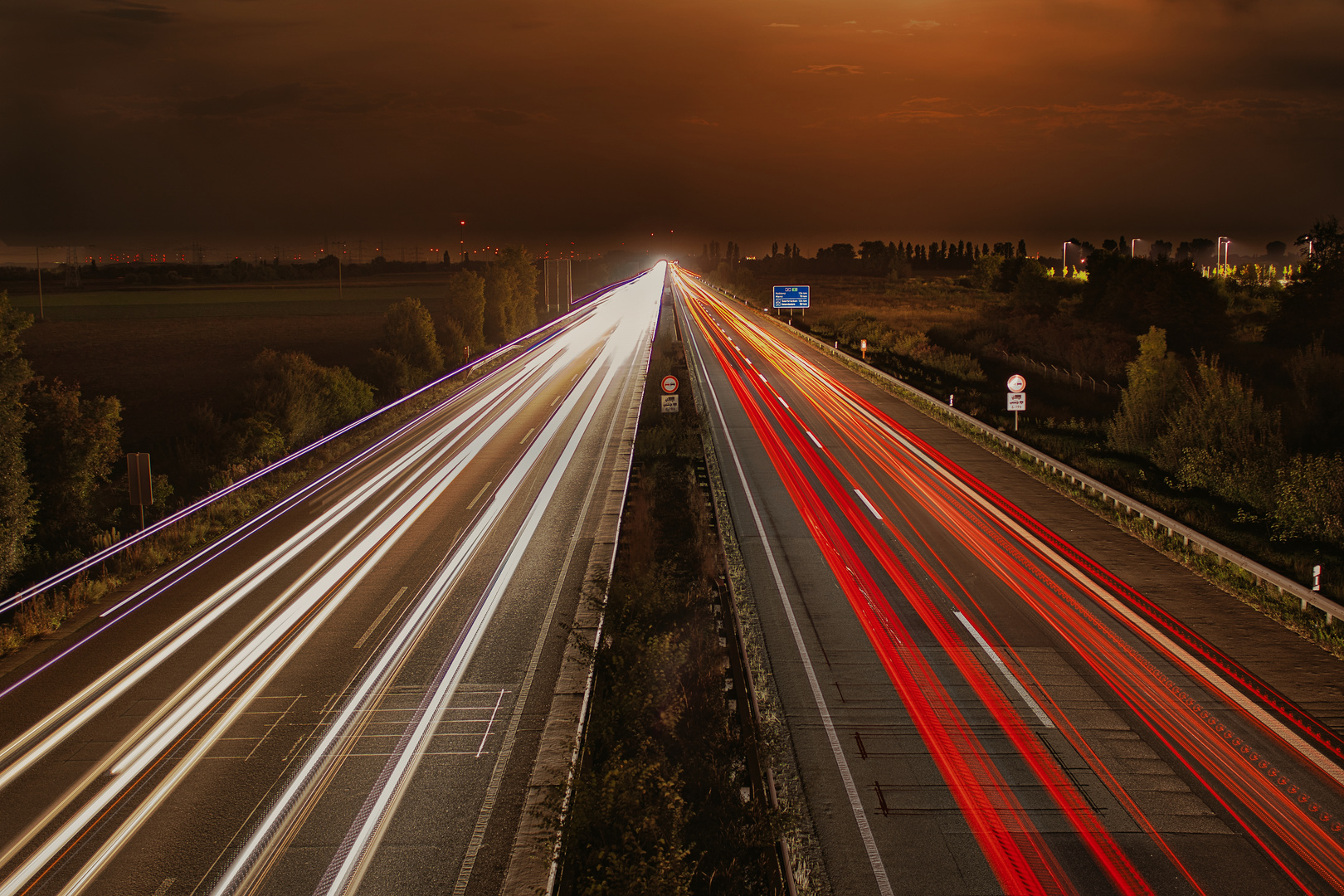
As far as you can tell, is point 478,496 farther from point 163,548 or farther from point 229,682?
point 229,682

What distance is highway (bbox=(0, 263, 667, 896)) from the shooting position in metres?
8.38

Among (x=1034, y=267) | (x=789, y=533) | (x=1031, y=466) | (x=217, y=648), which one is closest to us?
(x=217, y=648)

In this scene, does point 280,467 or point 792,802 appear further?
point 280,467

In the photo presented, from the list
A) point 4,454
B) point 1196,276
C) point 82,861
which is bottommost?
point 82,861

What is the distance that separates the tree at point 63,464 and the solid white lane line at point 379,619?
875 centimetres

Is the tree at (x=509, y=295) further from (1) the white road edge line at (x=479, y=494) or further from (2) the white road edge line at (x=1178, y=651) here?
(2) the white road edge line at (x=1178, y=651)

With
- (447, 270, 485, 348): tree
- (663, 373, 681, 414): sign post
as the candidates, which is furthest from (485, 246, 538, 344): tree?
(663, 373, 681, 414): sign post

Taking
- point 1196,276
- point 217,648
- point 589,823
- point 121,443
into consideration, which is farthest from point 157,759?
point 1196,276

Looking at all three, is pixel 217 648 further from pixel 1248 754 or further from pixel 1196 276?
pixel 1196 276

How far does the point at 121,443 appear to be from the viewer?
32.3 metres

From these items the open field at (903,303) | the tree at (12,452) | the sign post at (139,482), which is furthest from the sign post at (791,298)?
the tree at (12,452)

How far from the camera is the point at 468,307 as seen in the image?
56.9 m

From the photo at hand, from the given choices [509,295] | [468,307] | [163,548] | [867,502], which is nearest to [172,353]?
[468,307]

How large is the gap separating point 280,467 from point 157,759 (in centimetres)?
1805
